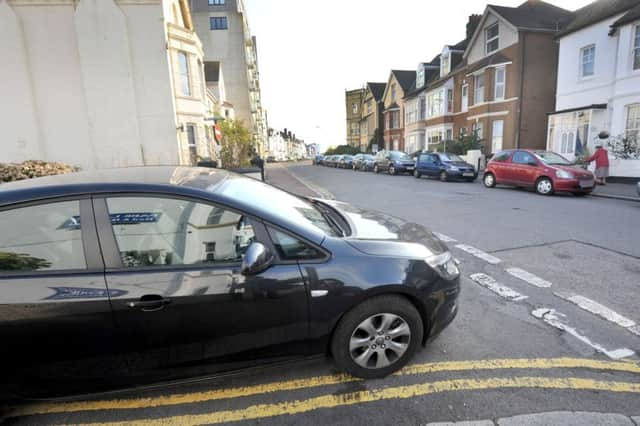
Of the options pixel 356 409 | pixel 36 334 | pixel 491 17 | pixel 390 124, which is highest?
pixel 491 17

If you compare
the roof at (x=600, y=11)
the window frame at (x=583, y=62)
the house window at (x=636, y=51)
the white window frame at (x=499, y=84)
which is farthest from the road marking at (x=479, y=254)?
the white window frame at (x=499, y=84)

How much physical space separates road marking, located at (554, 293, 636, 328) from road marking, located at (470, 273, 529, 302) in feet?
1.53

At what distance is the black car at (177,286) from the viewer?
202 centimetres

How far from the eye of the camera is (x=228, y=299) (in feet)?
7.09

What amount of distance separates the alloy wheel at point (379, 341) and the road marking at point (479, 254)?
9.77 feet

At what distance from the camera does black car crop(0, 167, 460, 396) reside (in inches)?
79.6

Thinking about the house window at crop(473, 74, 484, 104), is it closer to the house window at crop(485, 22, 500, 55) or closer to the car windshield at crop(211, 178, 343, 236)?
the house window at crop(485, 22, 500, 55)

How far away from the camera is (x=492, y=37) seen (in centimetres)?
2314

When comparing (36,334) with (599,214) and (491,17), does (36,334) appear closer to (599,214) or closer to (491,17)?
(599,214)

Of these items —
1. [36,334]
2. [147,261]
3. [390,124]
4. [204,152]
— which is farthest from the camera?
[390,124]

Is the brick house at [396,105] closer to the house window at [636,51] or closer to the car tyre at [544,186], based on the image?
the house window at [636,51]

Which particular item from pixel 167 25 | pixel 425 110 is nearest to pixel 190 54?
pixel 167 25

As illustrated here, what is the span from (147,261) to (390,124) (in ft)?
138

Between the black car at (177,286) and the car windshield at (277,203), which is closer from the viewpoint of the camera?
the black car at (177,286)
